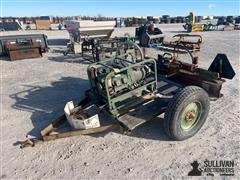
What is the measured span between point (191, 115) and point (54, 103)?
3216 mm

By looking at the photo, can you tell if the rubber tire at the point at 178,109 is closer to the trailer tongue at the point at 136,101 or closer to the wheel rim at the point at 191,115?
the trailer tongue at the point at 136,101

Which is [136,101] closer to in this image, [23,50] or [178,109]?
[178,109]

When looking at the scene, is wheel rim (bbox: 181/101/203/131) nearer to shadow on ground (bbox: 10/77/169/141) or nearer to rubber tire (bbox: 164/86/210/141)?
rubber tire (bbox: 164/86/210/141)

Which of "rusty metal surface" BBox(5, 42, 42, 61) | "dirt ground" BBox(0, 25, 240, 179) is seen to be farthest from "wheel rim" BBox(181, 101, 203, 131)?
"rusty metal surface" BBox(5, 42, 42, 61)

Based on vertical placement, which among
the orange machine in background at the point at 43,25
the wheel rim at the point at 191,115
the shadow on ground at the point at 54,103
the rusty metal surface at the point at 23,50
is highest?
the orange machine in background at the point at 43,25

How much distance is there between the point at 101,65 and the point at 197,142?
7.27 ft

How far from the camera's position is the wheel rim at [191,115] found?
3.44 m

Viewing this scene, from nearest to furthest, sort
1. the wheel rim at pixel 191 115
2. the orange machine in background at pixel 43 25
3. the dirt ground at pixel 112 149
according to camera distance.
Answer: the dirt ground at pixel 112 149
the wheel rim at pixel 191 115
the orange machine in background at pixel 43 25

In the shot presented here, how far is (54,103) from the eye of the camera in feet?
16.5

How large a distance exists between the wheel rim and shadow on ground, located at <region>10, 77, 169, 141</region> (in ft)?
1.36

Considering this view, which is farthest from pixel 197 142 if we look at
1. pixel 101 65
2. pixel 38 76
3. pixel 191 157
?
pixel 38 76

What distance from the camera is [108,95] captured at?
11.2 feet

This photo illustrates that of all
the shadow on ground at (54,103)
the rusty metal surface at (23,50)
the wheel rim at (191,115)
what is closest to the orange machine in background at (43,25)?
the rusty metal surface at (23,50)

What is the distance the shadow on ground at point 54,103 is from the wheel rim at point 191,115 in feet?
1.36
